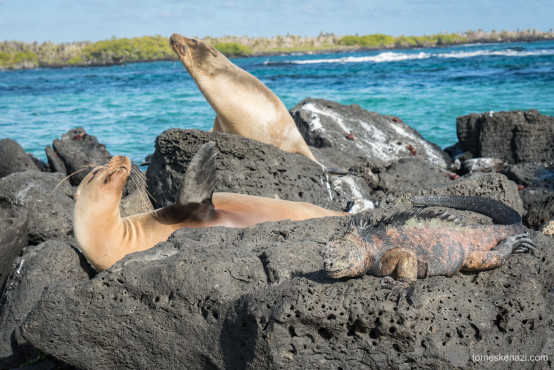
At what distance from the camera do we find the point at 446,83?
2670cm

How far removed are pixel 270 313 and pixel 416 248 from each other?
843mm

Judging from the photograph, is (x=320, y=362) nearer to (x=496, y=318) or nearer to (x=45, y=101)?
(x=496, y=318)

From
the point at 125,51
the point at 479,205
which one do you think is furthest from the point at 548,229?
the point at 125,51

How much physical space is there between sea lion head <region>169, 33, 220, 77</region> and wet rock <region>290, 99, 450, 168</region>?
238 centimetres

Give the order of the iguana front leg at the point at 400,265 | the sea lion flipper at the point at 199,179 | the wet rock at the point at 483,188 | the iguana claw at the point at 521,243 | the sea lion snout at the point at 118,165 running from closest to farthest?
the iguana front leg at the point at 400,265 < the iguana claw at the point at 521,243 < the sea lion snout at the point at 118,165 < the sea lion flipper at the point at 199,179 < the wet rock at the point at 483,188

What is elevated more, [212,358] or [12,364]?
[212,358]

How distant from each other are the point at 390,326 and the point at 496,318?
0.58 m

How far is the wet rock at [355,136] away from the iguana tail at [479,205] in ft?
13.3

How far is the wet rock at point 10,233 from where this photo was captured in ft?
14.6

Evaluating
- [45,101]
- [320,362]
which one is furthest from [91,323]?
[45,101]

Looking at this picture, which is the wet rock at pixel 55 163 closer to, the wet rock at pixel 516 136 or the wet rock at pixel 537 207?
the wet rock at pixel 516 136

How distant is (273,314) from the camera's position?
2463 mm

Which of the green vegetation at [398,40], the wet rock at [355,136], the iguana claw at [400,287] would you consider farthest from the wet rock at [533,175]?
the green vegetation at [398,40]

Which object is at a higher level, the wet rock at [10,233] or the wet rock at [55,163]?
the wet rock at [10,233]
